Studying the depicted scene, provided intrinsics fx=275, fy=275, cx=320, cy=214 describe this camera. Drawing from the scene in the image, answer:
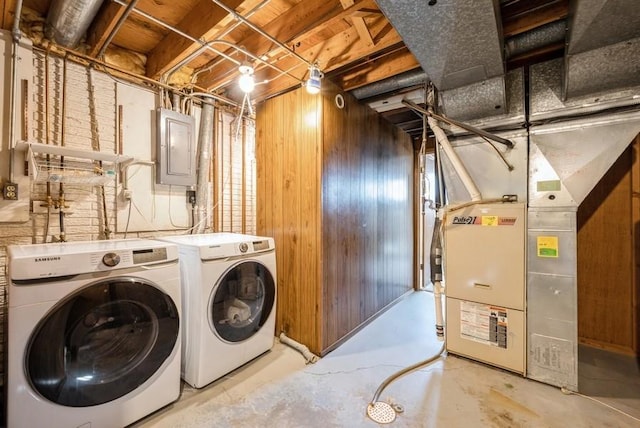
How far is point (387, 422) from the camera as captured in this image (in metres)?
1.58

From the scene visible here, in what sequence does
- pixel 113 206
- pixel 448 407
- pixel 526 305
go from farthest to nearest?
pixel 113 206, pixel 526 305, pixel 448 407

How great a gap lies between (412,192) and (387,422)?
123 inches

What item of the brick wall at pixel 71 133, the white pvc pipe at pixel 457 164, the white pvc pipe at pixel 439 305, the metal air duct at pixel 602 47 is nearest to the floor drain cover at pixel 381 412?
the white pvc pipe at pixel 439 305

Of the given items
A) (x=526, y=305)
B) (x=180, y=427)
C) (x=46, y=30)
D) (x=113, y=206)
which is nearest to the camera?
(x=180, y=427)

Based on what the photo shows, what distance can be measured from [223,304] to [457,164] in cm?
210

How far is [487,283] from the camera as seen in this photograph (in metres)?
2.14

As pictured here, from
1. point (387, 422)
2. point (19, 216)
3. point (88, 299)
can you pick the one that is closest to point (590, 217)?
point (387, 422)

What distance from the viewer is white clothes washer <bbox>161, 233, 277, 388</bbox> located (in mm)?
1814

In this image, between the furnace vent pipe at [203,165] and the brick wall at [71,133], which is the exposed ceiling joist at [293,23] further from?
the brick wall at [71,133]

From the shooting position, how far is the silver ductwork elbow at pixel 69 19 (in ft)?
5.25

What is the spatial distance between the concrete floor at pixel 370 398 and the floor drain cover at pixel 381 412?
33 mm

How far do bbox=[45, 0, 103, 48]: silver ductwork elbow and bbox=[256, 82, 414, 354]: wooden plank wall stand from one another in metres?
1.35

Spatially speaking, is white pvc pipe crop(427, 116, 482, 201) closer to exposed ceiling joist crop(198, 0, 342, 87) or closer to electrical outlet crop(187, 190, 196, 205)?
exposed ceiling joist crop(198, 0, 342, 87)

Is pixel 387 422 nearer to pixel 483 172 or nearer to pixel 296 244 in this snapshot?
pixel 296 244
